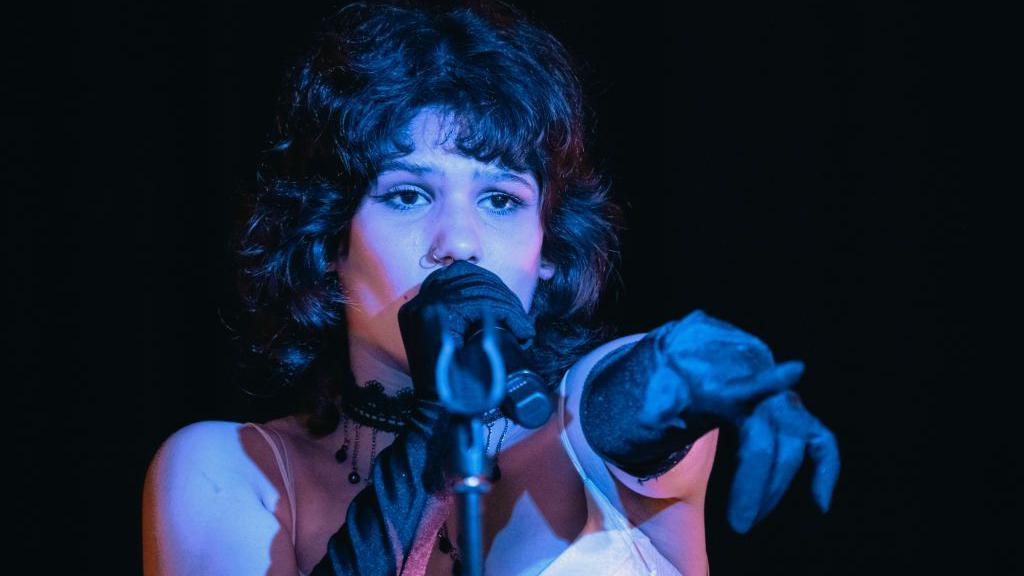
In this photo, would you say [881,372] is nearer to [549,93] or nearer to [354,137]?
[549,93]

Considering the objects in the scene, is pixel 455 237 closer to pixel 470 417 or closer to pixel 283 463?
pixel 283 463

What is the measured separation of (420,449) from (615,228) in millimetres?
793

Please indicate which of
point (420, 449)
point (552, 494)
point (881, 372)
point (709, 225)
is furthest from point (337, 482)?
point (881, 372)

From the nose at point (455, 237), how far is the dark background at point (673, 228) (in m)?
0.66

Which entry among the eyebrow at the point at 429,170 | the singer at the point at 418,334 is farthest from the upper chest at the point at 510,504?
the eyebrow at the point at 429,170

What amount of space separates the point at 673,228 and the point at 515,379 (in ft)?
3.86

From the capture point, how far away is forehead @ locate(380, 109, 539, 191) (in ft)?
4.16

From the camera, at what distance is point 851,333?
170cm

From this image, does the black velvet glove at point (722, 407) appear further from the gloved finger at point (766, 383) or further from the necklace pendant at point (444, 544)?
the necklace pendant at point (444, 544)

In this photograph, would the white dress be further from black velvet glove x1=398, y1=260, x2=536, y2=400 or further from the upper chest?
black velvet glove x1=398, y1=260, x2=536, y2=400

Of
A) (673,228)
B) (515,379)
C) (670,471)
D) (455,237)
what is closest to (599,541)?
(670,471)

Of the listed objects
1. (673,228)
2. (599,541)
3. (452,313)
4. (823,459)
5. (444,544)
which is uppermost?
(452,313)

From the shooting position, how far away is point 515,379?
694mm

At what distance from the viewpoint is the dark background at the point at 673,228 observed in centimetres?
167
